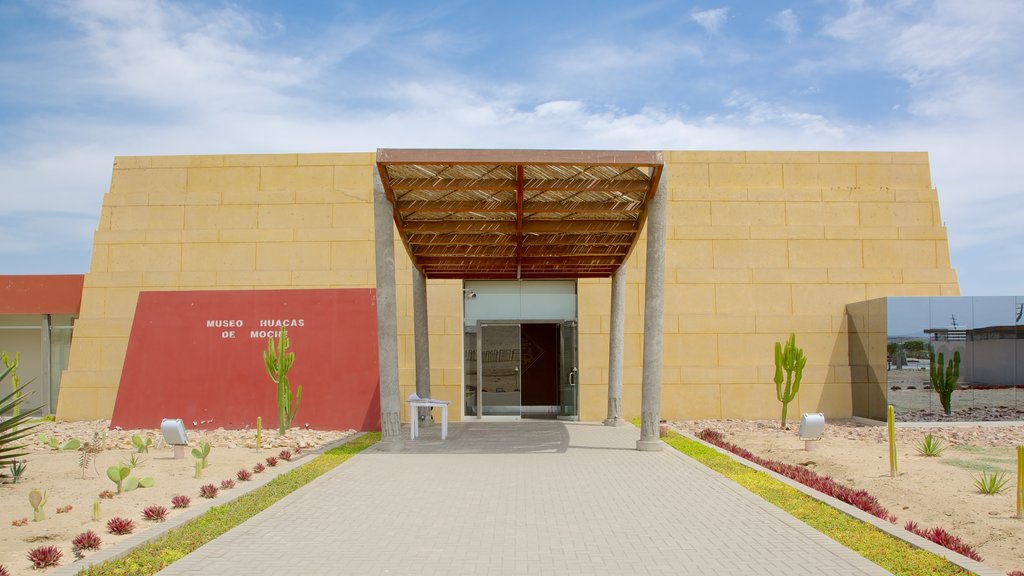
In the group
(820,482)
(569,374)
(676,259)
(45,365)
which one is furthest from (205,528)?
(45,365)

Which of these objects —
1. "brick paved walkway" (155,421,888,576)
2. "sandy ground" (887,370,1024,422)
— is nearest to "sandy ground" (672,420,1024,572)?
"sandy ground" (887,370,1024,422)

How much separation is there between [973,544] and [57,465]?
1191 centimetres

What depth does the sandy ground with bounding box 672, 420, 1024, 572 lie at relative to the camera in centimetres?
848

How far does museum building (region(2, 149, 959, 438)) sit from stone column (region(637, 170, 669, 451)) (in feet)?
13.1

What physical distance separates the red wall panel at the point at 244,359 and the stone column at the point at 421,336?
3.07 ft

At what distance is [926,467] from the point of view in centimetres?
1227

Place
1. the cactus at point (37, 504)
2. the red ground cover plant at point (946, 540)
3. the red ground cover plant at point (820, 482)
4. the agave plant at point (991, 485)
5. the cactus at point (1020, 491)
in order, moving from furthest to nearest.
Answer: the agave plant at point (991, 485), the red ground cover plant at point (820, 482), the cactus at point (1020, 491), the cactus at point (37, 504), the red ground cover plant at point (946, 540)

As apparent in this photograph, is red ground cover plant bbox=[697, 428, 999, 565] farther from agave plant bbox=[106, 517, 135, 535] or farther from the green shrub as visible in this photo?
agave plant bbox=[106, 517, 135, 535]

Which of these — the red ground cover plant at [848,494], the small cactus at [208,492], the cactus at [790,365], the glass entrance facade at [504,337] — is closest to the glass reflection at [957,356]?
the cactus at [790,365]

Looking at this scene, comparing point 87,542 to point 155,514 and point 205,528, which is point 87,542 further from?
point 155,514

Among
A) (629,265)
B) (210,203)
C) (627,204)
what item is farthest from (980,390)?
(210,203)

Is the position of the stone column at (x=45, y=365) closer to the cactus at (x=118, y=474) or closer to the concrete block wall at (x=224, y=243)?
the concrete block wall at (x=224, y=243)

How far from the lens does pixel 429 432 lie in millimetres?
17734

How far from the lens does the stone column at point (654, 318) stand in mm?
14383
